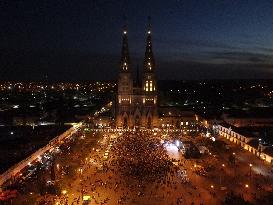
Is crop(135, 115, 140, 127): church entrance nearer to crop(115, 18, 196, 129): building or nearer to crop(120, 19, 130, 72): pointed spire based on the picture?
crop(115, 18, 196, 129): building

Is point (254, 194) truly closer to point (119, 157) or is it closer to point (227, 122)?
point (119, 157)

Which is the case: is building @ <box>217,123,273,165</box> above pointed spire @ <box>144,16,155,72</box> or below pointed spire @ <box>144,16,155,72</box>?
below

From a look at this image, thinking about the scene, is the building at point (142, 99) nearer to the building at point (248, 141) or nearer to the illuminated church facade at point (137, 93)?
the illuminated church facade at point (137, 93)

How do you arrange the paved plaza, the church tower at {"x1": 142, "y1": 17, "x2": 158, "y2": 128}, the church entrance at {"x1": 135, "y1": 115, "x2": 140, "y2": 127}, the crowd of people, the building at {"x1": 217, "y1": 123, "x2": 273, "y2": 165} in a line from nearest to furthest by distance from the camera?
the paved plaza → the crowd of people → the building at {"x1": 217, "y1": 123, "x2": 273, "y2": 165} → the church entrance at {"x1": 135, "y1": 115, "x2": 140, "y2": 127} → the church tower at {"x1": 142, "y1": 17, "x2": 158, "y2": 128}

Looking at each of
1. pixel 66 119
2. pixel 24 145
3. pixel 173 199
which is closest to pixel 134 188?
pixel 173 199

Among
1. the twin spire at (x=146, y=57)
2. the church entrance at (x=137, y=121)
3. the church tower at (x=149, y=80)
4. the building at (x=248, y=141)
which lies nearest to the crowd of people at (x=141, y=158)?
the building at (x=248, y=141)

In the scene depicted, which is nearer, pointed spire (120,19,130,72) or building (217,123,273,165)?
building (217,123,273,165)

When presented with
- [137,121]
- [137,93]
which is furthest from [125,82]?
[137,121]

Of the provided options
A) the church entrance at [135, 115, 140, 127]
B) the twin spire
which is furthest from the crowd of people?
the twin spire
